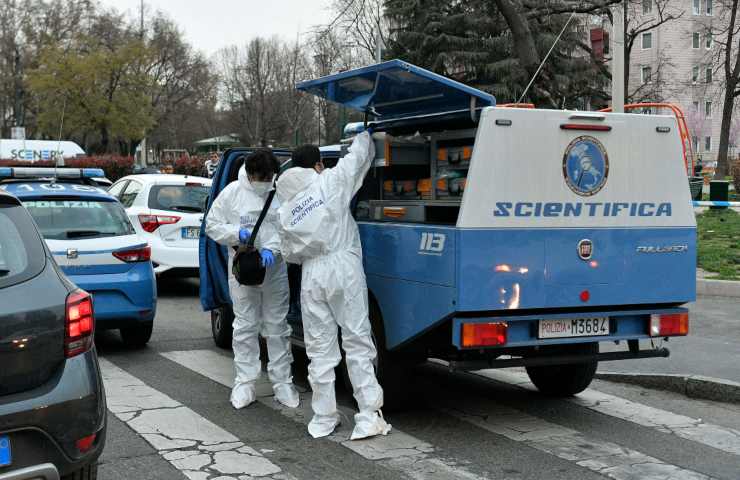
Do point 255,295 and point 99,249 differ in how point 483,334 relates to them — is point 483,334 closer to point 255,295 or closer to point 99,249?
point 255,295

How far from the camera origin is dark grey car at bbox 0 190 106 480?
3.63 meters

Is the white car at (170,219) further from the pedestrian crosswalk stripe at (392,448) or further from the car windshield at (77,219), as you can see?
the pedestrian crosswalk stripe at (392,448)

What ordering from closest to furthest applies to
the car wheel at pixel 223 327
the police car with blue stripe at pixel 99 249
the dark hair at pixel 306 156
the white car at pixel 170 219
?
the dark hair at pixel 306 156 < the police car with blue stripe at pixel 99 249 < the car wheel at pixel 223 327 < the white car at pixel 170 219

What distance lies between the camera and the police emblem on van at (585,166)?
5.89 meters

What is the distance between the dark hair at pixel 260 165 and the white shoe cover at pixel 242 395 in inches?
61.5

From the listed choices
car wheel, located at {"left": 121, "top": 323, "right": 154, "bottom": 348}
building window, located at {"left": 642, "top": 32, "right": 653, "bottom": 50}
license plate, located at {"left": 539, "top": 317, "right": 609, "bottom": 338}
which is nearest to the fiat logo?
license plate, located at {"left": 539, "top": 317, "right": 609, "bottom": 338}

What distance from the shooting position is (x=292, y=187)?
19.8 ft

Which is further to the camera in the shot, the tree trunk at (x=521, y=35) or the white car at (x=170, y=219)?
the tree trunk at (x=521, y=35)

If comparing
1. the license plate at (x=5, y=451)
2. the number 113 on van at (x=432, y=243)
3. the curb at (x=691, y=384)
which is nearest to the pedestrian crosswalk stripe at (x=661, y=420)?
the curb at (x=691, y=384)

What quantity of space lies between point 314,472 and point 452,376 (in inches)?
119

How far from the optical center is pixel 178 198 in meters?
12.6

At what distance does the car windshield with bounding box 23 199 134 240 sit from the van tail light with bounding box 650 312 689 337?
5.10 m

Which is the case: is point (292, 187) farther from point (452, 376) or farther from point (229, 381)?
point (452, 376)

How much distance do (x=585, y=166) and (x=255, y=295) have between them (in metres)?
2.60
